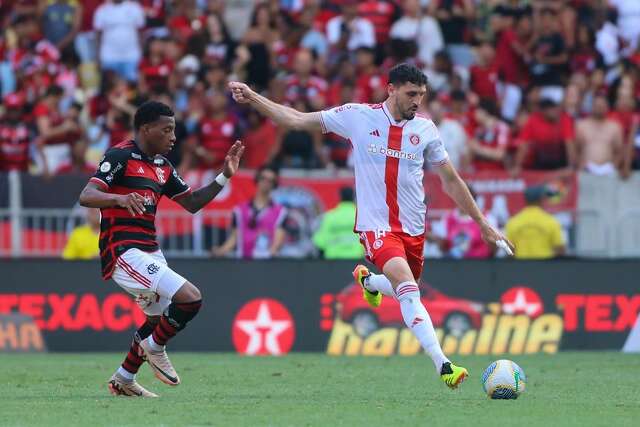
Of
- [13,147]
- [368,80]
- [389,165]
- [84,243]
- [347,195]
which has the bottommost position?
[84,243]

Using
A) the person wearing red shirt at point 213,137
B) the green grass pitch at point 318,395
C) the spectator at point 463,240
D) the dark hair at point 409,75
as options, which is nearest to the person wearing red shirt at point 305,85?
the person wearing red shirt at point 213,137

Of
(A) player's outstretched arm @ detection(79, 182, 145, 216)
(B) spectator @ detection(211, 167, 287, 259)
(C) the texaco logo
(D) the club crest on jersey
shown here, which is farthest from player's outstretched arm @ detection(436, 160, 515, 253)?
(B) spectator @ detection(211, 167, 287, 259)

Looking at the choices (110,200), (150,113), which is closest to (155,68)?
(150,113)

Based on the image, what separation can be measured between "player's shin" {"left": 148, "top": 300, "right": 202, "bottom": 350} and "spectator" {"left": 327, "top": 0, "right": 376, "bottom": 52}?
489 inches

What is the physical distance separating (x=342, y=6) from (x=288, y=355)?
362 inches

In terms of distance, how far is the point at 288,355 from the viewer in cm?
1691

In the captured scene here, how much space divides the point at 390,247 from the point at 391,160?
28.2 inches

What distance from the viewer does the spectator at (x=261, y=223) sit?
19047 millimetres

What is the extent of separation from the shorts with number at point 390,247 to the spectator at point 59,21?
13.6m

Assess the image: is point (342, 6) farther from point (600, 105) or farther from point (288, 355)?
point (288, 355)

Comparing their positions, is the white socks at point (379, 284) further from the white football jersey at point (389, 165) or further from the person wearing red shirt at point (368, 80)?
the person wearing red shirt at point (368, 80)

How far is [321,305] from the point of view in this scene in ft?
58.4

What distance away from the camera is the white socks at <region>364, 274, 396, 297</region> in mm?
11704

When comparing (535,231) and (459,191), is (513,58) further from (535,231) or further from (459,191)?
(459,191)
